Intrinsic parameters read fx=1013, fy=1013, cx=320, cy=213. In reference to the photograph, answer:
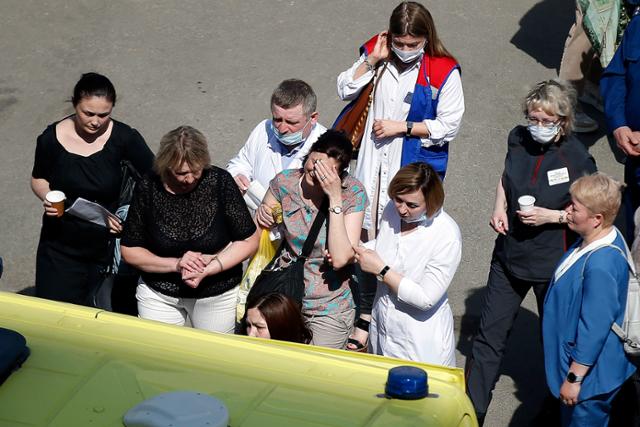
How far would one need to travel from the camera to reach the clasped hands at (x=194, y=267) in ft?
16.8

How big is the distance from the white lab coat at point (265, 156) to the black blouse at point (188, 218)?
1.93 feet

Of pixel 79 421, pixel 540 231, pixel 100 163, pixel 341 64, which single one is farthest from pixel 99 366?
pixel 341 64

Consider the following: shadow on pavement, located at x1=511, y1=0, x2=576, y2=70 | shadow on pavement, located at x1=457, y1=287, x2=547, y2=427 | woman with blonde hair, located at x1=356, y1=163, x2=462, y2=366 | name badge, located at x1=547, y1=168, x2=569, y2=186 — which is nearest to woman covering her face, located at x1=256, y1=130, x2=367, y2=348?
woman with blonde hair, located at x1=356, y1=163, x2=462, y2=366

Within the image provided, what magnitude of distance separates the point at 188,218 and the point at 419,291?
4.02 feet

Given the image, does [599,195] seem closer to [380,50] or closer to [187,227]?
[380,50]

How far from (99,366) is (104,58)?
7.01 m

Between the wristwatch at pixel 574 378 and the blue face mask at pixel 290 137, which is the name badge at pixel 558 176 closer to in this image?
the wristwatch at pixel 574 378

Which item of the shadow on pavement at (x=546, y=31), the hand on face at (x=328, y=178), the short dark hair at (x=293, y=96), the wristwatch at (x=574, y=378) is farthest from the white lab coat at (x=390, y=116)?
the shadow on pavement at (x=546, y=31)

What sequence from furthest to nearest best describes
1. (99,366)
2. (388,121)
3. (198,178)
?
1. (388,121)
2. (198,178)
3. (99,366)

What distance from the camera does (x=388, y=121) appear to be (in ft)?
19.3

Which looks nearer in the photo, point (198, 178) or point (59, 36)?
point (198, 178)

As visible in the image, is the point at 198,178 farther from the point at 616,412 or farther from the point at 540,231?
the point at 616,412

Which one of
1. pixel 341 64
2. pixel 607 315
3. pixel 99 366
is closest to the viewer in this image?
pixel 99 366

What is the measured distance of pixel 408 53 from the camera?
5758mm
